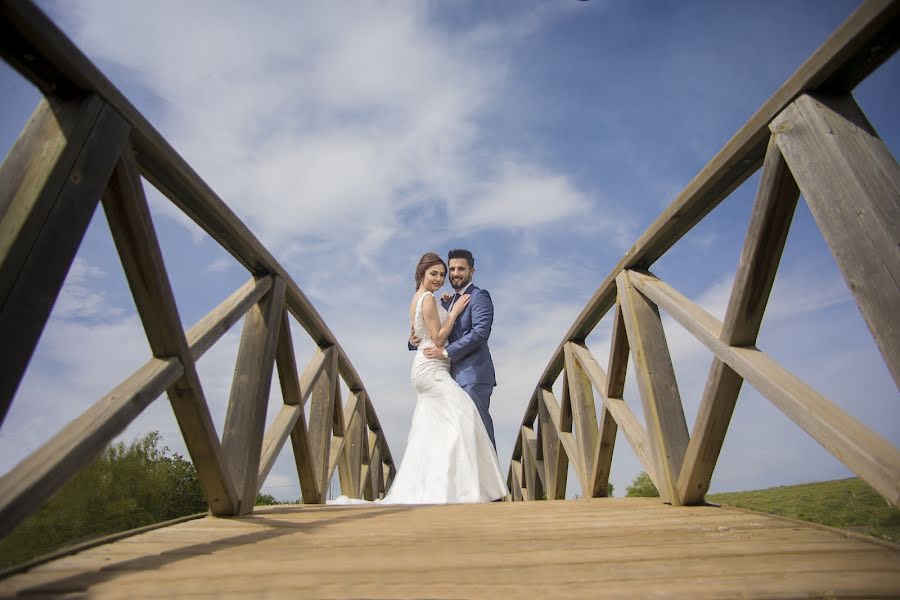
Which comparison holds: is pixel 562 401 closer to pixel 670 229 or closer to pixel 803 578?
pixel 670 229

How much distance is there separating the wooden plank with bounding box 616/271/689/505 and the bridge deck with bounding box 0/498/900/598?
0.47 meters

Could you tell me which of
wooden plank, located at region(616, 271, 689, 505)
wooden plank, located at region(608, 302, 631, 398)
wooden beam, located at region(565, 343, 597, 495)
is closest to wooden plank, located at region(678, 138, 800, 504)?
wooden plank, located at region(616, 271, 689, 505)

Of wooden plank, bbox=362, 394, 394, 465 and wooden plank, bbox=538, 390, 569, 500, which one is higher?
wooden plank, bbox=362, 394, 394, 465

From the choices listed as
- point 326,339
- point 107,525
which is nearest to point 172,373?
point 326,339

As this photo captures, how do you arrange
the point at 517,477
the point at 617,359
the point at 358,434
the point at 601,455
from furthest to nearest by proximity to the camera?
the point at 517,477 → the point at 358,434 → the point at 601,455 → the point at 617,359

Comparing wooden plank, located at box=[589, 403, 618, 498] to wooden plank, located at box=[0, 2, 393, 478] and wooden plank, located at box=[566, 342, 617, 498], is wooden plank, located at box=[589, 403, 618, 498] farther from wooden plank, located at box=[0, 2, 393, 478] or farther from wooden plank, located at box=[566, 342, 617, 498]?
wooden plank, located at box=[0, 2, 393, 478]

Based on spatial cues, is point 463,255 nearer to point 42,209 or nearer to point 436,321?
point 436,321

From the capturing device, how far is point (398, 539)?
1.73 m

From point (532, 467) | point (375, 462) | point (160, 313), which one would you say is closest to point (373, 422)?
point (375, 462)

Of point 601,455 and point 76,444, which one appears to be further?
point 601,455

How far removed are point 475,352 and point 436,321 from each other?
19.4 inches

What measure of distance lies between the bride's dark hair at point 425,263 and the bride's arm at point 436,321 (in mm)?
478

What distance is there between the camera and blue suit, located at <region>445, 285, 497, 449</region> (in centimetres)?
535

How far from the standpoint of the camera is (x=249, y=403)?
2.59 meters
